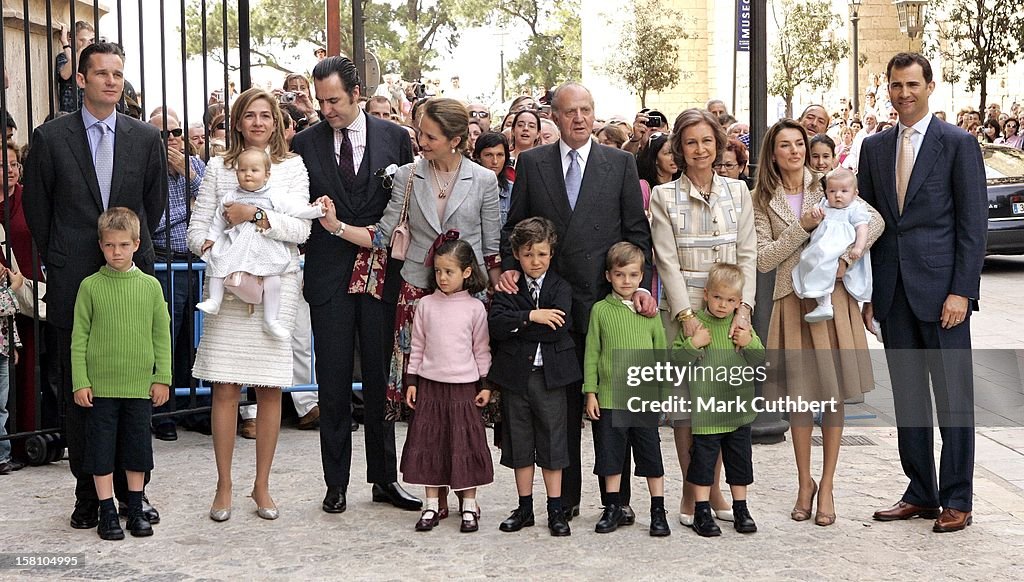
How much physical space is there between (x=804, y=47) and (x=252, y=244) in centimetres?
3094

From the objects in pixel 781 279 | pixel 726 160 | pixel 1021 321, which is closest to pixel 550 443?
pixel 781 279

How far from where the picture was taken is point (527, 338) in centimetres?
571

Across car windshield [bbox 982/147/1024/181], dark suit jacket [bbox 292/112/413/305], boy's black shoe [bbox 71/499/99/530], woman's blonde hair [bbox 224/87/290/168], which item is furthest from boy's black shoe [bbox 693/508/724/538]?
car windshield [bbox 982/147/1024/181]

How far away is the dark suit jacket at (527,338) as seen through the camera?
18.7 feet

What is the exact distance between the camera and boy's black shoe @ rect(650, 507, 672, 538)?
5660mm

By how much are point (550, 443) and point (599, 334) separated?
511mm

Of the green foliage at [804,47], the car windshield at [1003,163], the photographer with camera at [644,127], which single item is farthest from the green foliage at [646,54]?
the photographer with camera at [644,127]

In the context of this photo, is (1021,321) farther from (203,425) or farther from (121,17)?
(121,17)

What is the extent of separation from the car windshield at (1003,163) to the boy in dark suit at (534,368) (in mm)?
12805

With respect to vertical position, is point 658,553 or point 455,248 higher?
point 455,248

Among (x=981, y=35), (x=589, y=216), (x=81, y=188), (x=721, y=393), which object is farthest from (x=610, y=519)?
(x=981, y=35)

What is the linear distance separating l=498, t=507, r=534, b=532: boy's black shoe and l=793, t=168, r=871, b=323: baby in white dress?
1495 millimetres

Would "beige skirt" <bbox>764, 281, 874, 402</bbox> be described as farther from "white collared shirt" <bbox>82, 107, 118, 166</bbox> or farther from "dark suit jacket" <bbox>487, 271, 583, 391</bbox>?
"white collared shirt" <bbox>82, 107, 118, 166</bbox>

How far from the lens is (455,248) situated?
575cm
